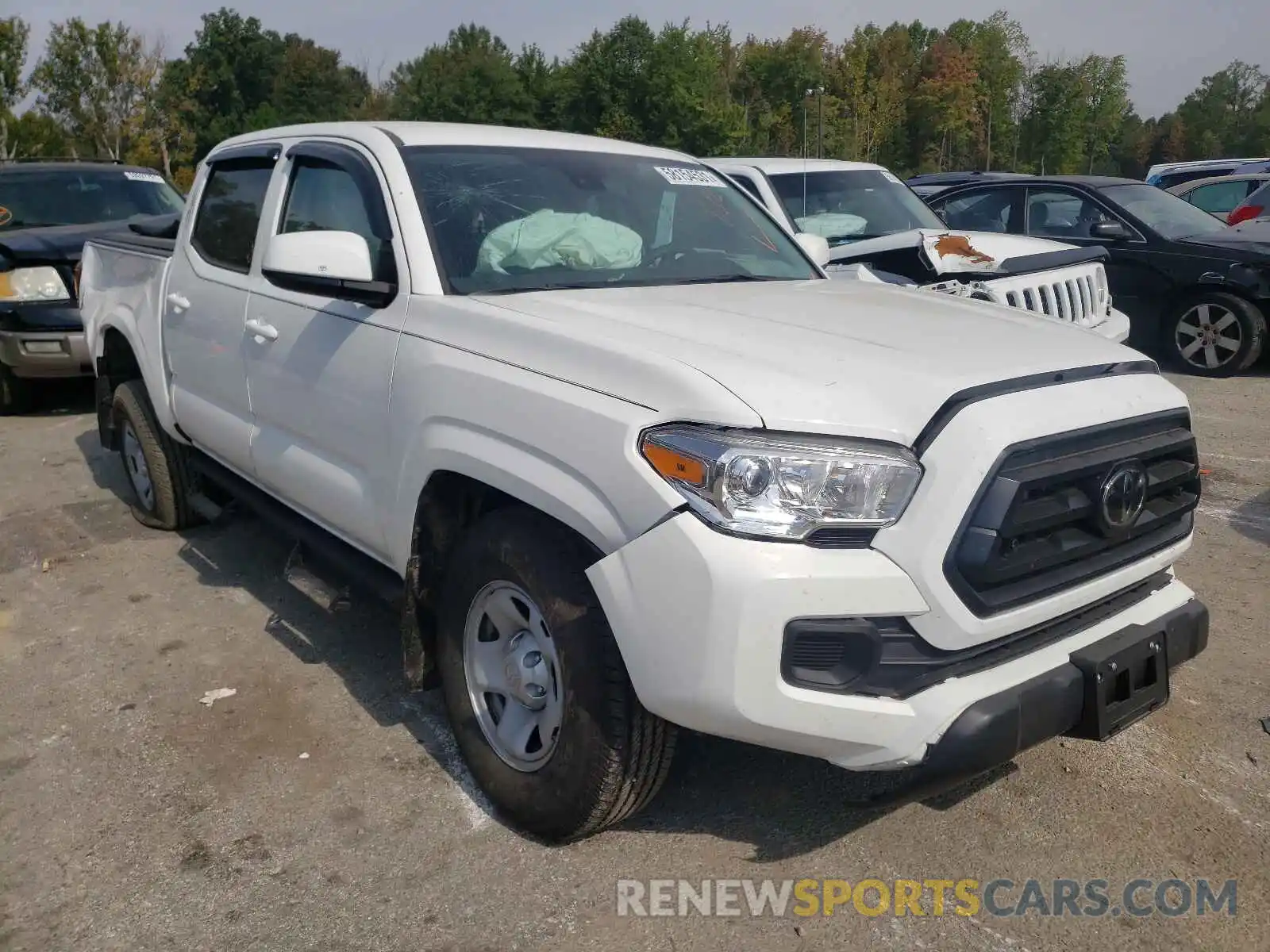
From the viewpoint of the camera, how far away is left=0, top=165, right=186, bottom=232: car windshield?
29.2 ft

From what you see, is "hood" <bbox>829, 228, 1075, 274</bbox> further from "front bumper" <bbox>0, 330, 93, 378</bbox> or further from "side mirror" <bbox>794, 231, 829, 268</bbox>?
"front bumper" <bbox>0, 330, 93, 378</bbox>

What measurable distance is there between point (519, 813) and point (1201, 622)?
6.04 ft

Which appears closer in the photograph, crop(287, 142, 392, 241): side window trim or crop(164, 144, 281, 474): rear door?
crop(287, 142, 392, 241): side window trim

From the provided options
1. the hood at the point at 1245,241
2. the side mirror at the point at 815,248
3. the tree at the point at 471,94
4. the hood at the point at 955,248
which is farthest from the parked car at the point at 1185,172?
the tree at the point at 471,94

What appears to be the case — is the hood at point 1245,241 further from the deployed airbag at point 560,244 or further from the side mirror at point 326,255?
the side mirror at point 326,255

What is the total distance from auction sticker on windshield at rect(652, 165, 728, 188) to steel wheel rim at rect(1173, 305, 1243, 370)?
599 centimetres

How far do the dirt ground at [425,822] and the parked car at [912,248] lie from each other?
260 cm

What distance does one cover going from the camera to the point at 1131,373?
2.73m

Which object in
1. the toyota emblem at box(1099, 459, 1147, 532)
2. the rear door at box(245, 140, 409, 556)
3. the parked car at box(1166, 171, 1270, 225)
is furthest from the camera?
the parked car at box(1166, 171, 1270, 225)

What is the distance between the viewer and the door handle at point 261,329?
12.2 feet

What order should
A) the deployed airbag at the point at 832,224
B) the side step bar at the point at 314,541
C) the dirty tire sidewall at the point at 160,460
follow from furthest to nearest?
the deployed airbag at the point at 832,224, the dirty tire sidewall at the point at 160,460, the side step bar at the point at 314,541

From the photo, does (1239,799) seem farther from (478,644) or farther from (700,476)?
(478,644)

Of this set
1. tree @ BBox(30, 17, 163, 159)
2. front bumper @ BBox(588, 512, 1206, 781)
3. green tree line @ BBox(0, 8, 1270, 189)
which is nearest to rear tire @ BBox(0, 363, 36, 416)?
front bumper @ BBox(588, 512, 1206, 781)

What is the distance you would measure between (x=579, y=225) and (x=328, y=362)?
2.99 feet
